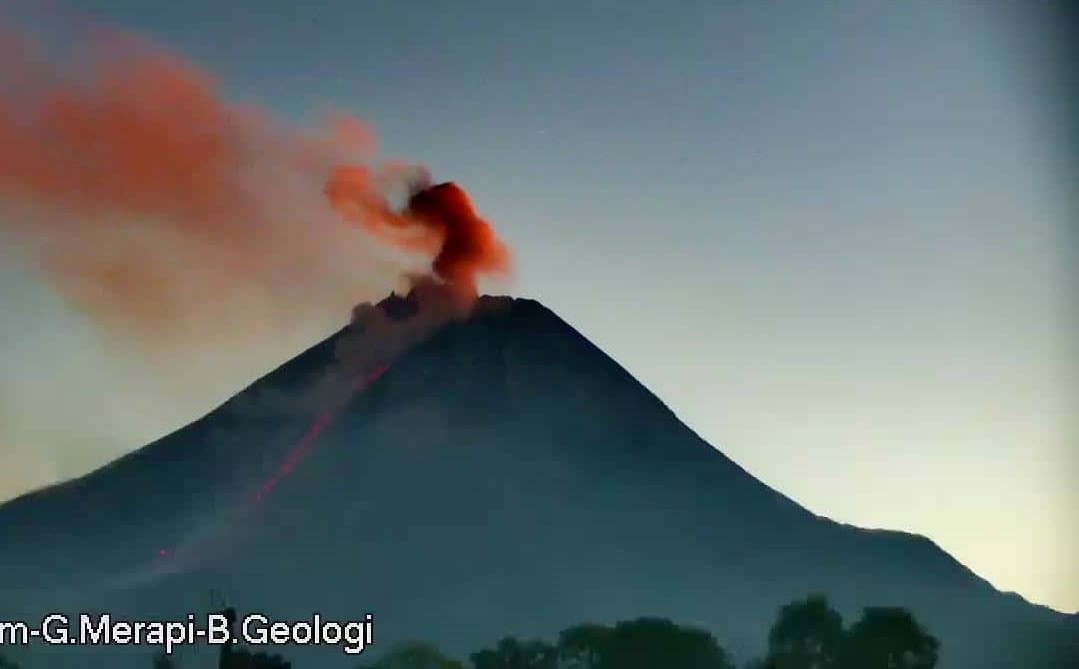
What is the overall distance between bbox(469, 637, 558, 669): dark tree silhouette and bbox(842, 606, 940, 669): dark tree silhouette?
326 inches

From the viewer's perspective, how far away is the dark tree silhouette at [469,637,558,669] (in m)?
46.7

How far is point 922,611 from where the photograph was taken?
141875mm

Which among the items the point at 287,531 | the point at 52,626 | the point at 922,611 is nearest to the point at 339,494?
the point at 287,531

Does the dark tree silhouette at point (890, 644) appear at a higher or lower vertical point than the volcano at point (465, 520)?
lower

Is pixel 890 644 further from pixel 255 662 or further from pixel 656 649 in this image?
pixel 255 662

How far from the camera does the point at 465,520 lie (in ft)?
492

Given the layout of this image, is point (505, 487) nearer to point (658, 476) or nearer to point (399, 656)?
point (658, 476)

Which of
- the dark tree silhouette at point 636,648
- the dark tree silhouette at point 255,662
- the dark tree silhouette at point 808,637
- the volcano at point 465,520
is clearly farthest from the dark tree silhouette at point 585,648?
the volcano at point 465,520

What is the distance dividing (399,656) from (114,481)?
118951mm

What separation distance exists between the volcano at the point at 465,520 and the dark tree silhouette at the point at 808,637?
233 ft

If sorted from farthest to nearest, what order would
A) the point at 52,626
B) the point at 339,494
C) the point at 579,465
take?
1. the point at 579,465
2. the point at 339,494
3. the point at 52,626

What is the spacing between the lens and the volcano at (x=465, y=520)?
432 feet

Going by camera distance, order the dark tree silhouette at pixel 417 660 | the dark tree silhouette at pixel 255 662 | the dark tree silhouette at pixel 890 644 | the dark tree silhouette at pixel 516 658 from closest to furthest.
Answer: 1. the dark tree silhouette at pixel 255 662
2. the dark tree silhouette at pixel 516 658
3. the dark tree silhouette at pixel 890 644
4. the dark tree silhouette at pixel 417 660

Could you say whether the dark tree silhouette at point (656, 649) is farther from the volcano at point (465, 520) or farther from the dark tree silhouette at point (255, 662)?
the volcano at point (465, 520)
